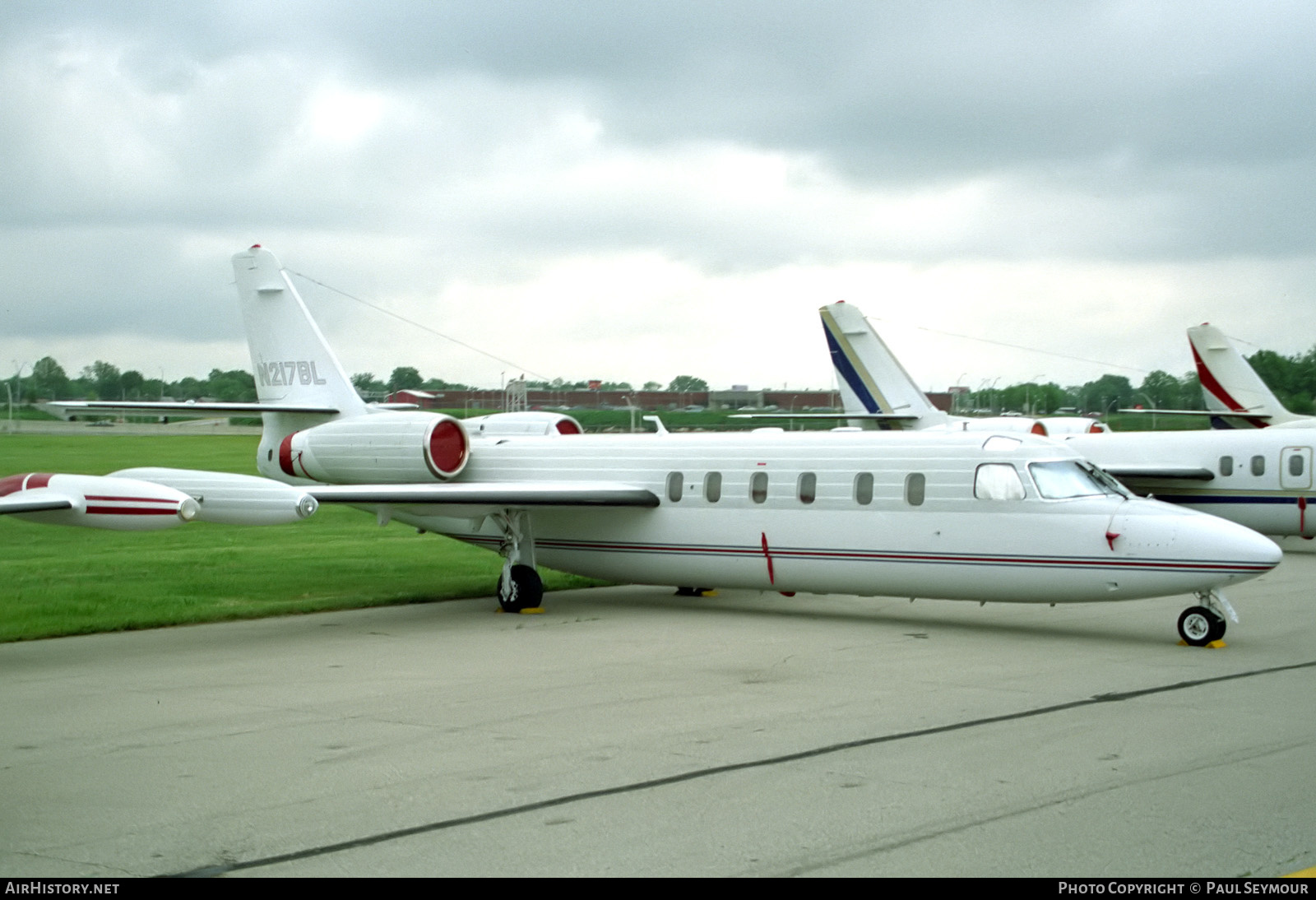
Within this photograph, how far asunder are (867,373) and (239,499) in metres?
21.0

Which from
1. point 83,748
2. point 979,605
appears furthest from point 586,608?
point 83,748

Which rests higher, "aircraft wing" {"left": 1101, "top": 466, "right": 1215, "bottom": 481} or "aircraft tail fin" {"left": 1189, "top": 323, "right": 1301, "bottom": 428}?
"aircraft tail fin" {"left": 1189, "top": 323, "right": 1301, "bottom": 428}

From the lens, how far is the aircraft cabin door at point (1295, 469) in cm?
2469

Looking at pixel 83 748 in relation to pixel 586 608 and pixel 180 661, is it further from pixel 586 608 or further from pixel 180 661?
pixel 586 608

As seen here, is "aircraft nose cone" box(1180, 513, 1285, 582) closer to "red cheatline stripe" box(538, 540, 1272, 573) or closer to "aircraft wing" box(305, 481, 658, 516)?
"red cheatline stripe" box(538, 540, 1272, 573)

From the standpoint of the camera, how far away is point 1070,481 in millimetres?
15055

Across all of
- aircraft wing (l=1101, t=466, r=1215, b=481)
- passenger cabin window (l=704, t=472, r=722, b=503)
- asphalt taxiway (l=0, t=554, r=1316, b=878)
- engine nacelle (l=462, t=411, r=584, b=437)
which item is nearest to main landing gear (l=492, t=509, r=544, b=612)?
A: asphalt taxiway (l=0, t=554, r=1316, b=878)

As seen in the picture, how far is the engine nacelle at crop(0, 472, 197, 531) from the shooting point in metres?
12.5

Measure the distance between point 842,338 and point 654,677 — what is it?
21.8 m

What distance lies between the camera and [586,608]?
1831 centimetres

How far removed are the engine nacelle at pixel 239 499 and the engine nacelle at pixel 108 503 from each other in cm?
108

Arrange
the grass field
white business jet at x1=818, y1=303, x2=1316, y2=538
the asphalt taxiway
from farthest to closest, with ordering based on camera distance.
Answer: white business jet at x1=818, y1=303, x2=1316, y2=538 < the grass field < the asphalt taxiway

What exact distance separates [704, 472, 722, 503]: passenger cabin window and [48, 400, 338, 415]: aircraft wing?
6.59 metres

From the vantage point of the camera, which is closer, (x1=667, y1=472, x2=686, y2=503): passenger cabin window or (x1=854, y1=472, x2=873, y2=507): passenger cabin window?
(x1=854, y1=472, x2=873, y2=507): passenger cabin window
